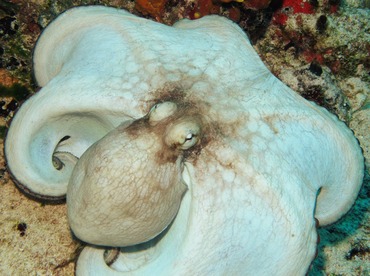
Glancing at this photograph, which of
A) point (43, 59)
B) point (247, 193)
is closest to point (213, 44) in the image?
point (247, 193)

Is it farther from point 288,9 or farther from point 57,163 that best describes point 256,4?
point 57,163

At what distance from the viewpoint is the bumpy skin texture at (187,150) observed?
2406mm

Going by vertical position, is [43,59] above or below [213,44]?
below

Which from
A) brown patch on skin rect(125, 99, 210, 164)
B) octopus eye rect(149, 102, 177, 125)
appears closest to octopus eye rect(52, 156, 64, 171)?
brown patch on skin rect(125, 99, 210, 164)

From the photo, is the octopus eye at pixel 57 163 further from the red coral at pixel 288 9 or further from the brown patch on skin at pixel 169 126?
the red coral at pixel 288 9

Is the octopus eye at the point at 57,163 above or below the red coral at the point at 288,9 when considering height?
below

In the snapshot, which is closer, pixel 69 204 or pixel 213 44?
pixel 69 204

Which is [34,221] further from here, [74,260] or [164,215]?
[164,215]

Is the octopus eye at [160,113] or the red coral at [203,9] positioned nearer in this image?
the octopus eye at [160,113]

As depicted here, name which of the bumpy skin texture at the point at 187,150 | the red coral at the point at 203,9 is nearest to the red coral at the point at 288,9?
the red coral at the point at 203,9

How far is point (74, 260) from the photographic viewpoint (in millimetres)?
3328

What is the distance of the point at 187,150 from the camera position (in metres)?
2.44

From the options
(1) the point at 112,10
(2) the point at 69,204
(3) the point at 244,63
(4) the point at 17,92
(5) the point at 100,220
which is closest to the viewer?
(5) the point at 100,220

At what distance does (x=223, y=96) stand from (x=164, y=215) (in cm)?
91
